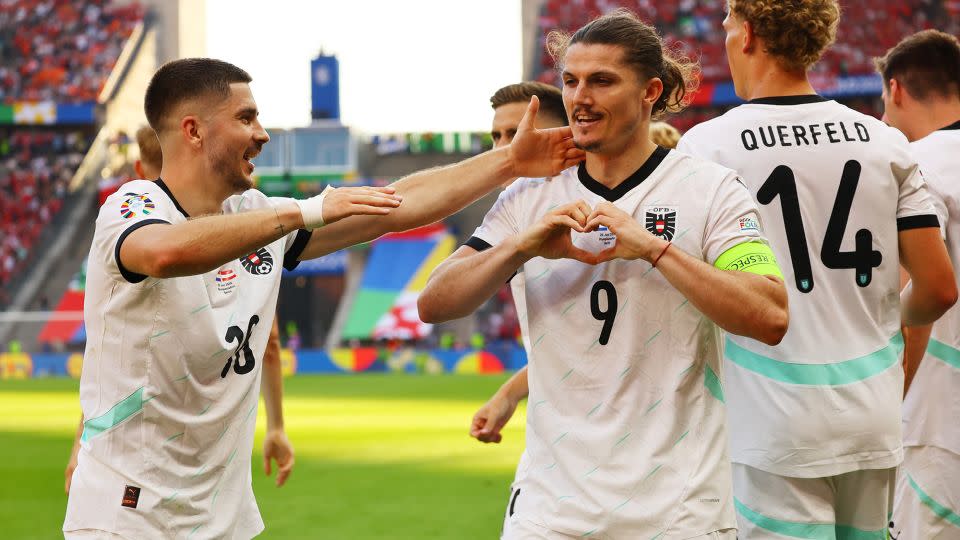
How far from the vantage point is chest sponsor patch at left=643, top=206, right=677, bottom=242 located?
3.38 meters

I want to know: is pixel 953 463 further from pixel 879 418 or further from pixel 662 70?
pixel 662 70

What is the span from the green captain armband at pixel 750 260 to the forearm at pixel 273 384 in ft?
7.30

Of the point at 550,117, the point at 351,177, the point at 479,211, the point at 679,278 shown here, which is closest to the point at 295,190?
the point at 351,177

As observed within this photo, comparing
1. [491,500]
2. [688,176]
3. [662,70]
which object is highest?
[662,70]

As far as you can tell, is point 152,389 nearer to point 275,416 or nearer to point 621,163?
point 275,416

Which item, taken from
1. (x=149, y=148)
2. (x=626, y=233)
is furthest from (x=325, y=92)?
(x=626, y=233)

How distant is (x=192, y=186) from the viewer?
4.04 metres

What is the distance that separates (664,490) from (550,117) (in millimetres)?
2512

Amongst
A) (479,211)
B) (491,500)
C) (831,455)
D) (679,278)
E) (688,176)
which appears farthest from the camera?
(479,211)

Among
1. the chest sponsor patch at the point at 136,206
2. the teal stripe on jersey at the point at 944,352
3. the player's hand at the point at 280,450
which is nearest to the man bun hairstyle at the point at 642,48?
the chest sponsor patch at the point at 136,206

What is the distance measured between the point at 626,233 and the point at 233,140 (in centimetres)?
161

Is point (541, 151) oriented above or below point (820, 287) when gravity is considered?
above

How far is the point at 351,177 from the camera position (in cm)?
3684

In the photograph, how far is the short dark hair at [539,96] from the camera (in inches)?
210
